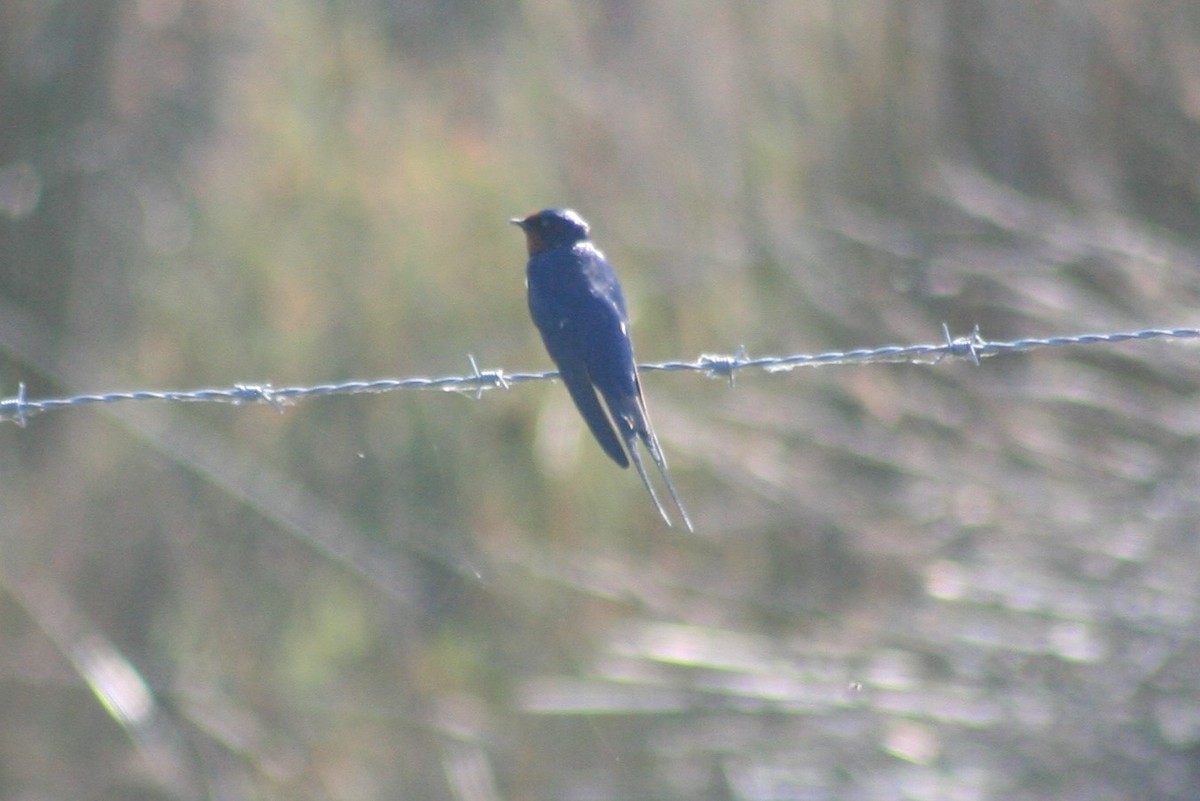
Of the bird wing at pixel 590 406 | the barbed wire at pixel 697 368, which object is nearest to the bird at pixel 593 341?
the bird wing at pixel 590 406

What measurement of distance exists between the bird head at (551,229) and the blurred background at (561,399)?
2708 mm

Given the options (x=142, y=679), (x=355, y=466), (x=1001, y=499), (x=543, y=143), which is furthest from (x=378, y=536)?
(x=1001, y=499)

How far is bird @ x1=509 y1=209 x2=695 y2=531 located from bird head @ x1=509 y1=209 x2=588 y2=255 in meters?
0.08

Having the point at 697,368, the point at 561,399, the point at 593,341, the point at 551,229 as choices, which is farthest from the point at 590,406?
the point at 561,399

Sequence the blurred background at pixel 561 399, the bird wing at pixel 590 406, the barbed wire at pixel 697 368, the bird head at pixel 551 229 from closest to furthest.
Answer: the barbed wire at pixel 697 368, the bird wing at pixel 590 406, the bird head at pixel 551 229, the blurred background at pixel 561 399

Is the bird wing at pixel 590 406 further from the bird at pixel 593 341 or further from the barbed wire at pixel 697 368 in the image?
the barbed wire at pixel 697 368

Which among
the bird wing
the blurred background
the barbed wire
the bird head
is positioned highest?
the blurred background

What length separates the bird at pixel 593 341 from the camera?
4262mm

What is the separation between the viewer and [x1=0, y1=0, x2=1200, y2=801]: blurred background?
7.65 meters

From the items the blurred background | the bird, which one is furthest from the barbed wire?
the blurred background

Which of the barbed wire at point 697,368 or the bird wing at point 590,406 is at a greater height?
the bird wing at point 590,406

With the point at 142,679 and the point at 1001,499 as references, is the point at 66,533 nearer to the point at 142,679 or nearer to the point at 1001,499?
the point at 142,679

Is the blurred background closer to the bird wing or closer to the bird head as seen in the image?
the bird head

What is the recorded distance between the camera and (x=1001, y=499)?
746 cm
